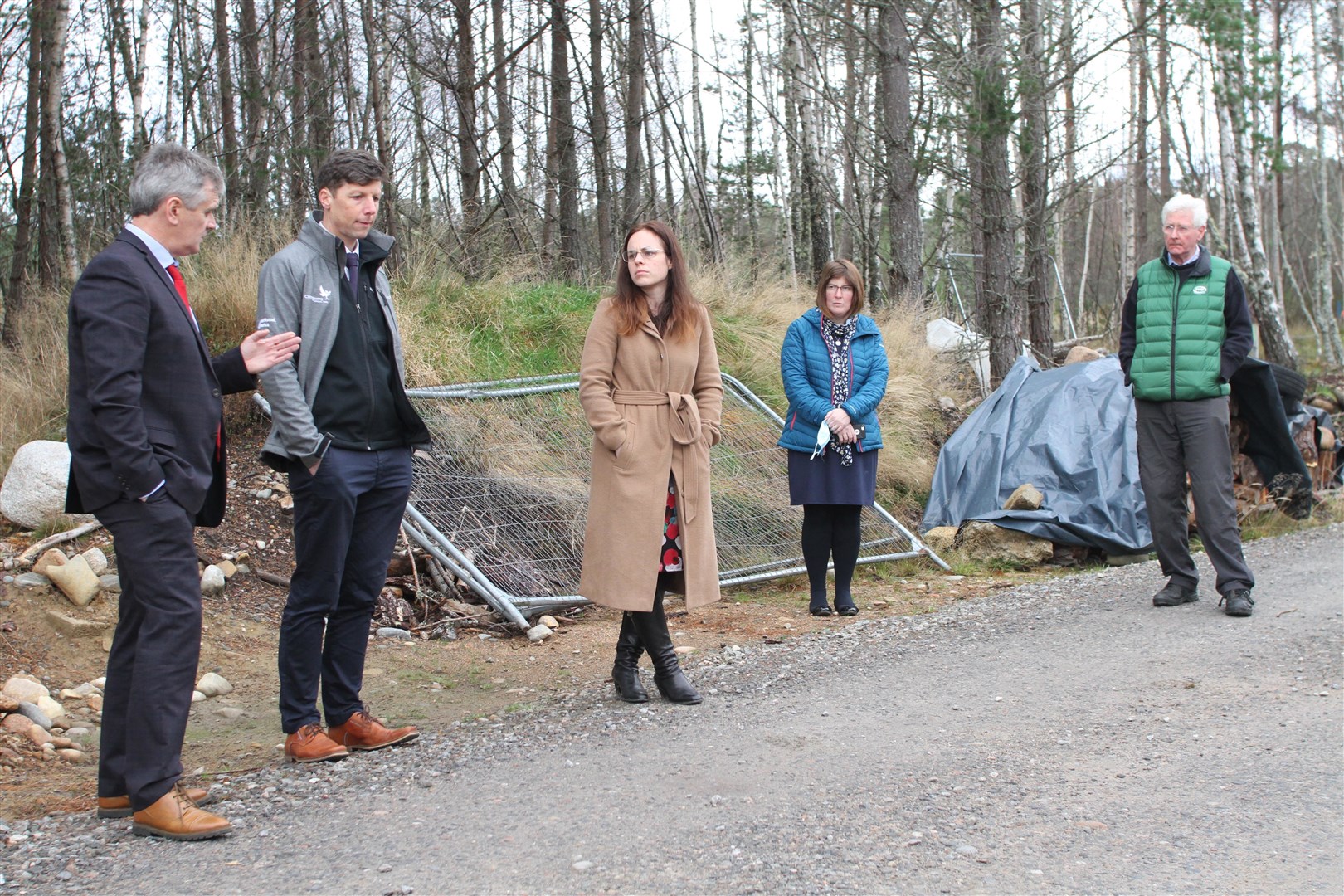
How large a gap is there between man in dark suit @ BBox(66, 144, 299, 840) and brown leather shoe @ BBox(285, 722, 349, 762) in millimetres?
518

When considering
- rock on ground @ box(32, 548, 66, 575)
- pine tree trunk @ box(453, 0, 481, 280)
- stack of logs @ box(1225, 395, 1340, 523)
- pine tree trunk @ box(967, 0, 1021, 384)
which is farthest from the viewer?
pine tree trunk @ box(453, 0, 481, 280)

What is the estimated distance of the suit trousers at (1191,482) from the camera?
253 inches

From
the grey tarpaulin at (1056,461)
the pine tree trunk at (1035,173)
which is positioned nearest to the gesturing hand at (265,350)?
the grey tarpaulin at (1056,461)

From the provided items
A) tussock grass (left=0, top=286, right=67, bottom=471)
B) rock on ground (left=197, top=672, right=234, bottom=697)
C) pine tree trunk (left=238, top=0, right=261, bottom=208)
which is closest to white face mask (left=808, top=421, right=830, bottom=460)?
rock on ground (left=197, top=672, right=234, bottom=697)

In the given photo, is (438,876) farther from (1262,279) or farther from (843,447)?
(1262,279)

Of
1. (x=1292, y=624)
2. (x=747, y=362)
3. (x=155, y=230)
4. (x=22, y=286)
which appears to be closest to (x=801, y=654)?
(x=1292, y=624)

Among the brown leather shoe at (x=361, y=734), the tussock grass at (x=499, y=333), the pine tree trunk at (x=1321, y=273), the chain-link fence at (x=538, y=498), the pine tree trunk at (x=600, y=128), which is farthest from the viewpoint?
the pine tree trunk at (x=1321, y=273)

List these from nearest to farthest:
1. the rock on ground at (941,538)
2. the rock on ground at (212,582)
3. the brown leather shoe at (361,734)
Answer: the brown leather shoe at (361,734), the rock on ground at (212,582), the rock on ground at (941,538)

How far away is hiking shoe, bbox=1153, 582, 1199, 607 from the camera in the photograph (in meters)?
6.51

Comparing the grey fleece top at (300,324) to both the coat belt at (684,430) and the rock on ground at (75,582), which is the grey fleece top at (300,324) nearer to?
the coat belt at (684,430)

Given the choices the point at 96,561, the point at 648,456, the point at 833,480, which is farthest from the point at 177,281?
the point at 833,480

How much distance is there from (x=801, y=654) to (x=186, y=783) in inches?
113

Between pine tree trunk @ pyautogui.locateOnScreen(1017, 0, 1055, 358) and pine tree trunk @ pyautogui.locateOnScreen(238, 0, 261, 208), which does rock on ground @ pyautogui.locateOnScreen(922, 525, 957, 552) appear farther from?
pine tree trunk @ pyautogui.locateOnScreen(238, 0, 261, 208)

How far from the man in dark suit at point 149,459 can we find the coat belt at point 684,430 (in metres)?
1.71
